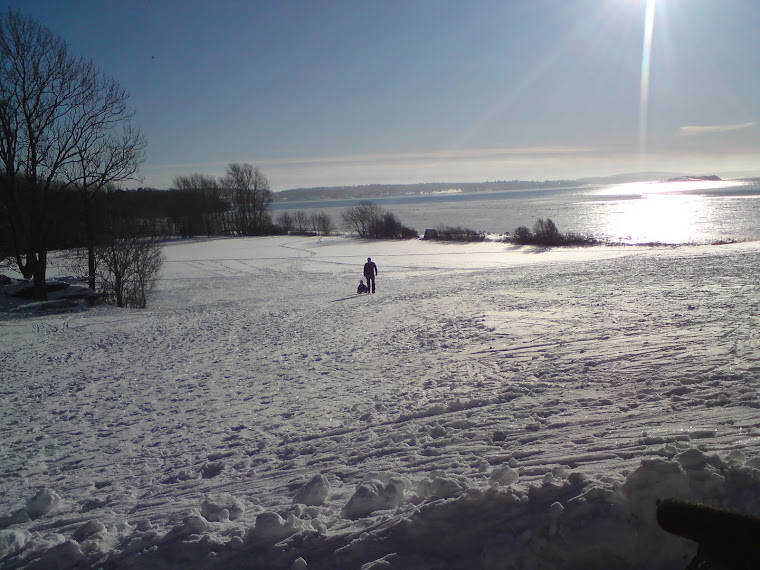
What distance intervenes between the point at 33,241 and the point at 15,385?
14003 mm

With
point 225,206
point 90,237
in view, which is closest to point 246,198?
point 225,206

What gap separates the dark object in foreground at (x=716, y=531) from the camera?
255 cm

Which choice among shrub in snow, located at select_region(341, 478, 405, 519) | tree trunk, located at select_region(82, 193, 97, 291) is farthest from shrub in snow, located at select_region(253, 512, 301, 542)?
tree trunk, located at select_region(82, 193, 97, 291)

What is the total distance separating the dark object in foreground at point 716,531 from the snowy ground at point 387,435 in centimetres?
64

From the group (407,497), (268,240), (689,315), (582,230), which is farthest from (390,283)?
(582,230)

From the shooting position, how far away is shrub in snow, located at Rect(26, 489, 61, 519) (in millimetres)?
4684

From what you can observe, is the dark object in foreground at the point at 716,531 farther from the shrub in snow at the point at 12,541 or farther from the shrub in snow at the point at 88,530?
the shrub in snow at the point at 12,541

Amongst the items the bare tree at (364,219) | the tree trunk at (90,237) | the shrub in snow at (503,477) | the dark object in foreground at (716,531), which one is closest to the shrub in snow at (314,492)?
the shrub in snow at (503,477)

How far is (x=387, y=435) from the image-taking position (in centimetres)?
606

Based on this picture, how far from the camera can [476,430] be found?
19.2ft

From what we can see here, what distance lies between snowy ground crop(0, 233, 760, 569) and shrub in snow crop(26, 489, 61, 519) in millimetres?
17

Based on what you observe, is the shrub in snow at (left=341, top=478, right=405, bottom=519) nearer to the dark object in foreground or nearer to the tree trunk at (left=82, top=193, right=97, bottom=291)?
the dark object in foreground

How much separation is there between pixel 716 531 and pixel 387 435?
3840 mm

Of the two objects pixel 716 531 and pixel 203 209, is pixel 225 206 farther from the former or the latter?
pixel 716 531
